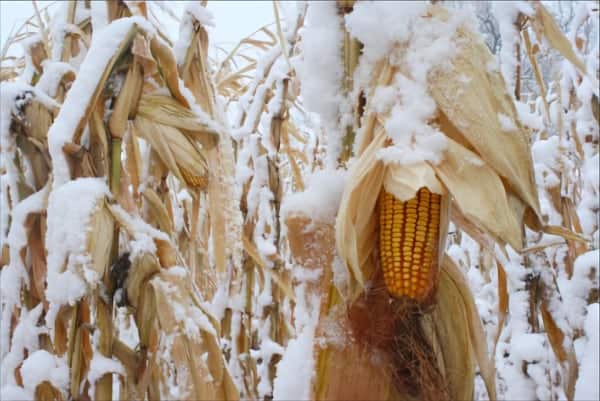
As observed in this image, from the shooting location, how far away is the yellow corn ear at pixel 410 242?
578 mm

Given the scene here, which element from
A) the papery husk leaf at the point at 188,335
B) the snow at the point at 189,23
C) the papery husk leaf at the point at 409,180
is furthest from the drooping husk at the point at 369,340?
the snow at the point at 189,23

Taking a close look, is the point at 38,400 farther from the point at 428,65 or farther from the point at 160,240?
the point at 428,65

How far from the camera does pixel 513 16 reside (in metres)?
1.01

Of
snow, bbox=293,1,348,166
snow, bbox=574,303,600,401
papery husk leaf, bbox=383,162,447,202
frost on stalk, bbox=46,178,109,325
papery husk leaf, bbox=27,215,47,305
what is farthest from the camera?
snow, bbox=574,303,600,401

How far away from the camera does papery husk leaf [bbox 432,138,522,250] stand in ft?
1.90

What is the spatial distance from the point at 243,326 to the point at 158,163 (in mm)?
950

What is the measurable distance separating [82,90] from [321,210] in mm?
432

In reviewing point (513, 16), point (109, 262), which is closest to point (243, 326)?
point (109, 262)

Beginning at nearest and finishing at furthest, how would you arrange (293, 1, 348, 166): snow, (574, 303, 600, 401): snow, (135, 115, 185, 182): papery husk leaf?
(293, 1, 348, 166): snow, (135, 115, 185, 182): papery husk leaf, (574, 303, 600, 401): snow

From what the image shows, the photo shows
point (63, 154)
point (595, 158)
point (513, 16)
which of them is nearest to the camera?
point (63, 154)

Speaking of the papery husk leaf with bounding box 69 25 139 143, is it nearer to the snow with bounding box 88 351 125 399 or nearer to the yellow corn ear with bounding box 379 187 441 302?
the snow with bounding box 88 351 125 399

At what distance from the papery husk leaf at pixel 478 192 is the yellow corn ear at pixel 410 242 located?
3 cm

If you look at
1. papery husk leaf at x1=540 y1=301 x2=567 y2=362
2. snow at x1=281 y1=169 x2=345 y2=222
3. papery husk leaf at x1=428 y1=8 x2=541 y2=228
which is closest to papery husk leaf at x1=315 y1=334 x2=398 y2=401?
snow at x1=281 y1=169 x2=345 y2=222

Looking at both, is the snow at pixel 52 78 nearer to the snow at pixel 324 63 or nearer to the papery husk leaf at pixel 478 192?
the snow at pixel 324 63
